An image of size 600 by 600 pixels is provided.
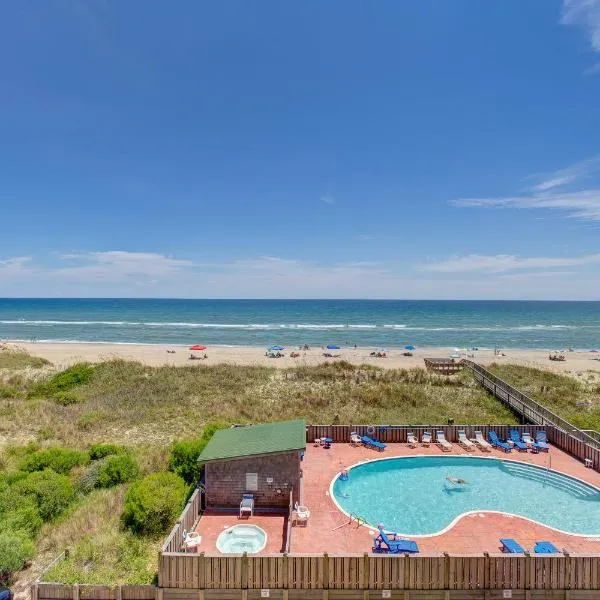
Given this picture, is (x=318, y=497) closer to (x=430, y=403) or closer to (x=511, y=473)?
(x=511, y=473)

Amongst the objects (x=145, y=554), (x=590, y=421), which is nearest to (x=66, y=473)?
(x=145, y=554)

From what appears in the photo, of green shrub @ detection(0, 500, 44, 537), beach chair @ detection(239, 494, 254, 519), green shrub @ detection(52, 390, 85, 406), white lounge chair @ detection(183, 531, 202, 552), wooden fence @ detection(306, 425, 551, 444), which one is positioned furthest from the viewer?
green shrub @ detection(52, 390, 85, 406)

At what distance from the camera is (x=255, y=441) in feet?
40.2

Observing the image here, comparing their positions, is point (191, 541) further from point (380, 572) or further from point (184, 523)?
point (380, 572)

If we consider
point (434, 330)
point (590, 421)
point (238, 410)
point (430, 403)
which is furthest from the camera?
point (434, 330)

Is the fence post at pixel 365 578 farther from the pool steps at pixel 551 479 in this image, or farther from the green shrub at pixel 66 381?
the green shrub at pixel 66 381

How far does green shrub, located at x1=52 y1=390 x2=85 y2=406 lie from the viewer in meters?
24.0

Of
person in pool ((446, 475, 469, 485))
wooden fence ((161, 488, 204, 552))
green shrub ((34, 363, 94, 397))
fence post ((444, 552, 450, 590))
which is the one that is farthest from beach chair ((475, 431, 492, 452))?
green shrub ((34, 363, 94, 397))

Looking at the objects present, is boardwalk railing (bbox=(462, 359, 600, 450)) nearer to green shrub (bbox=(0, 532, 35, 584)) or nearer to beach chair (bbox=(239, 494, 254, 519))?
beach chair (bbox=(239, 494, 254, 519))

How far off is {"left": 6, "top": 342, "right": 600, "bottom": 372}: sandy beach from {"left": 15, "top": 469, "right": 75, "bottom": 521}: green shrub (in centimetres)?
2856

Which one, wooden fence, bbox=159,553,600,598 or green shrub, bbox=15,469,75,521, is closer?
wooden fence, bbox=159,553,600,598

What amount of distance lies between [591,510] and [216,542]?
11113 millimetres

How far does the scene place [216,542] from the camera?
10.1 m

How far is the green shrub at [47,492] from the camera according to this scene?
1167 centimetres
